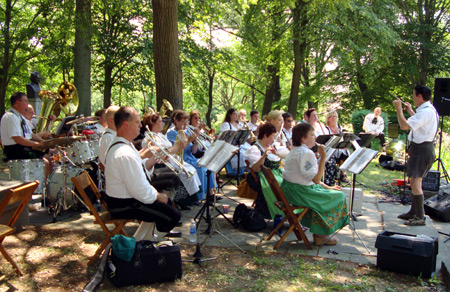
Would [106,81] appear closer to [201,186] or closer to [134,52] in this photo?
[134,52]

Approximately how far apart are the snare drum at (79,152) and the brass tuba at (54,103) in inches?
85.5

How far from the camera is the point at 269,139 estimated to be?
610 cm

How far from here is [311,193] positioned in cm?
500

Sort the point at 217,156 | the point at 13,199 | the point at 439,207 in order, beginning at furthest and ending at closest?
the point at 439,207 < the point at 217,156 < the point at 13,199

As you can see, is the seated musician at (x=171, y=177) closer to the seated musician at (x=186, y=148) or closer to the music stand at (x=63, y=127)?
the seated musician at (x=186, y=148)

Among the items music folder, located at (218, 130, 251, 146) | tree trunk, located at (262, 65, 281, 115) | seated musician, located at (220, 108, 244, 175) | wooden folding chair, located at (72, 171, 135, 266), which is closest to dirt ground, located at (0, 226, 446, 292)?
wooden folding chair, located at (72, 171, 135, 266)

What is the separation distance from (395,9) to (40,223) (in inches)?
671

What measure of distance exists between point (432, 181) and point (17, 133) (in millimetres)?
7876

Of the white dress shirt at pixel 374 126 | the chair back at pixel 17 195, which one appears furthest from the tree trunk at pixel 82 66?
the white dress shirt at pixel 374 126

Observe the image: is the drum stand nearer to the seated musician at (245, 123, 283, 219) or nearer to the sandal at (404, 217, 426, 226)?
the seated musician at (245, 123, 283, 219)

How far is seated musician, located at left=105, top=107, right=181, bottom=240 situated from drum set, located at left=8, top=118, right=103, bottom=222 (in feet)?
6.61

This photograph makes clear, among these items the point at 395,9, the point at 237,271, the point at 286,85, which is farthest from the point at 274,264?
the point at 286,85

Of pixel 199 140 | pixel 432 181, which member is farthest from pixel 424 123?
pixel 199 140

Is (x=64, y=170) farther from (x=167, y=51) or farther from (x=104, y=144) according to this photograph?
(x=167, y=51)
